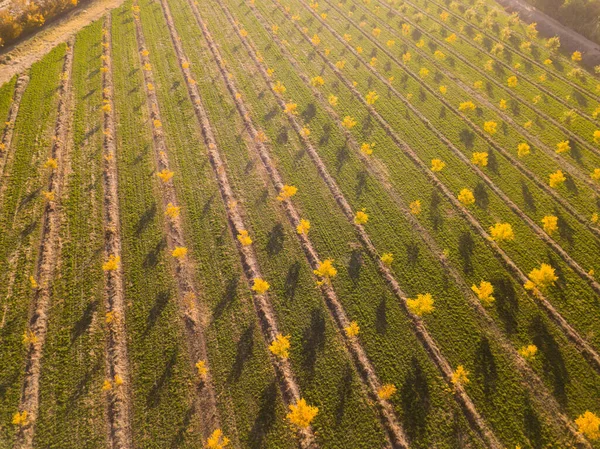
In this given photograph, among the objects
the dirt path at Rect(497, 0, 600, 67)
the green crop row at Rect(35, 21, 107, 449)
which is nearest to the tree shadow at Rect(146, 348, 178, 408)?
the green crop row at Rect(35, 21, 107, 449)

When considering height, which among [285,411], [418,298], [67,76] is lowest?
[285,411]

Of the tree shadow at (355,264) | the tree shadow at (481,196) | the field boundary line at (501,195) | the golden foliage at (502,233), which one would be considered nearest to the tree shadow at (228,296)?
the tree shadow at (355,264)

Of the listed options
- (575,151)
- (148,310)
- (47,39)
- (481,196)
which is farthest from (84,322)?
(575,151)

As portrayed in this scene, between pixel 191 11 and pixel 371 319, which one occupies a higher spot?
pixel 191 11

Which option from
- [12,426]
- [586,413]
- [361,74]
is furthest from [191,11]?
[586,413]

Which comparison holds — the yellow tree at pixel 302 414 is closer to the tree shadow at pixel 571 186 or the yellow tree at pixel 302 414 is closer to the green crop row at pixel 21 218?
the green crop row at pixel 21 218

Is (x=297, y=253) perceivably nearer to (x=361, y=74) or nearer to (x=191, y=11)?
(x=361, y=74)

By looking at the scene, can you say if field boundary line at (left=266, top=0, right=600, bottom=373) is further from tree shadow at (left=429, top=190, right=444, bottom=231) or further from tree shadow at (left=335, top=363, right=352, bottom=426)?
tree shadow at (left=335, top=363, right=352, bottom=426)
